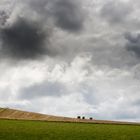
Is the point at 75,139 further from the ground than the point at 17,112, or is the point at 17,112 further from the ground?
the point at 17,112

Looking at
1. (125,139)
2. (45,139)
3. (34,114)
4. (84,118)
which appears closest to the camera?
(45,139)

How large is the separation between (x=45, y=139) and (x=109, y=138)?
8.18 metres

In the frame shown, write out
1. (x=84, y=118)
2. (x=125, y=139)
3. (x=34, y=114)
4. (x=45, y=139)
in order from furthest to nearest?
(x=34, y=114)
(x=84, y=118)
(x=125, y=139)
(x=45, y=139)

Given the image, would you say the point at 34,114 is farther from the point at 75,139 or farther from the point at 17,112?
the point at 75,139

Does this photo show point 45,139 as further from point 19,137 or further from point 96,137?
point 96,137

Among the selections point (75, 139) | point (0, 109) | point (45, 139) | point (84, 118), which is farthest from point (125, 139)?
point (0, 109)

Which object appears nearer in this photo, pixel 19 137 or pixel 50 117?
pixel 19 137

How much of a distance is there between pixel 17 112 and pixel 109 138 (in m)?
75.1

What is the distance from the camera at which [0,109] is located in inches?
4710

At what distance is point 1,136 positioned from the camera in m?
43.3

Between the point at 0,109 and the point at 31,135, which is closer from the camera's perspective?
the point at 31,135

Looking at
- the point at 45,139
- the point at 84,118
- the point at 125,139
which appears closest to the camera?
the point at 45,139

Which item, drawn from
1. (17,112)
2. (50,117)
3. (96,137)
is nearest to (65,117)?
(50,117)

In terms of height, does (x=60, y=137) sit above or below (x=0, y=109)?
below
